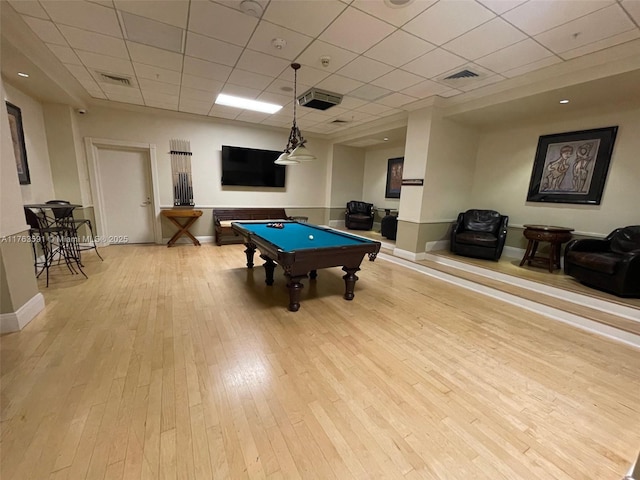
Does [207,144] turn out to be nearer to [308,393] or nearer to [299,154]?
[299,154]

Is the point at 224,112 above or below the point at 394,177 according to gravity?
above

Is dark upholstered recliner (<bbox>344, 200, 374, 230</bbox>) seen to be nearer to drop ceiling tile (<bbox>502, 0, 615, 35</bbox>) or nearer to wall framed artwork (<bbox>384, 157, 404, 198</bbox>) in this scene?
wall framed artwork (<bbox>384, 157, 404, 198</bbox>)

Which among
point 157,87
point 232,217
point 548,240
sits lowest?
point 232,217

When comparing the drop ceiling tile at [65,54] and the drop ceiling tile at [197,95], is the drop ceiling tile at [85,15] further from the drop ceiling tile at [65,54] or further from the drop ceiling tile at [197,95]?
the drop ceiling tile at [197,95]

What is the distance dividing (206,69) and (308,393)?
12.8 feet

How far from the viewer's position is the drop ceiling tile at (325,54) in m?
2.80

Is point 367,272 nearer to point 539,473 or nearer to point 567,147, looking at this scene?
point 539,473

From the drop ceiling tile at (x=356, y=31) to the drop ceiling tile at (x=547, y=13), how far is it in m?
1.03

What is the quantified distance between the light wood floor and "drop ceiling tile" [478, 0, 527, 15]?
281 centimetres

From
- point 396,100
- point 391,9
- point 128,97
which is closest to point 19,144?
point 128,97

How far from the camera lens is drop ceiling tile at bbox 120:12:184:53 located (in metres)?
2.48

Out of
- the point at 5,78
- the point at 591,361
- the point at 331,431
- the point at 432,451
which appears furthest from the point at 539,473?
the point at 5,78

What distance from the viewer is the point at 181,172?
5734 millimetres

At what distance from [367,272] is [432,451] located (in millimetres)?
3025
